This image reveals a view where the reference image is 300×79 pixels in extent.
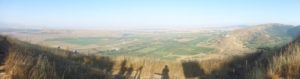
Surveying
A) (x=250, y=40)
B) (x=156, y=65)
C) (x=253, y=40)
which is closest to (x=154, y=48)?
(x=250, y=40)

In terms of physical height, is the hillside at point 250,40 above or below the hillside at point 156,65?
below

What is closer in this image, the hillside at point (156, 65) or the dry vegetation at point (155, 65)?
the hillside at point (156, 65)

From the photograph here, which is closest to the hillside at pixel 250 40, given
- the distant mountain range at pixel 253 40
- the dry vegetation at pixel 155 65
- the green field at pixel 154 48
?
the distant mountain range at pixel 253 40

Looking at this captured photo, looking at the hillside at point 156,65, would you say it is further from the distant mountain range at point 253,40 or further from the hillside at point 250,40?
the distant mountain range at point 253,40

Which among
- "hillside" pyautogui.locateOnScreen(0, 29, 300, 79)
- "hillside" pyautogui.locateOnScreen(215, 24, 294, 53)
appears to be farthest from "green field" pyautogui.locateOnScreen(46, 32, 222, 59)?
"hillside" pyautogui.locateOnScreen(0, 29, 300, 79)

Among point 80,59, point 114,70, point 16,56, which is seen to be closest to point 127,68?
point 114,70

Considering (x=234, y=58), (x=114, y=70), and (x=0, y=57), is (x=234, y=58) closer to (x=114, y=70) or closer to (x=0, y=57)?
(x=114, y=70)

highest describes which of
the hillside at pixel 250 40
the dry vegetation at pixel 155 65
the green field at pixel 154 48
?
the dry vegetation at pixel 155 65

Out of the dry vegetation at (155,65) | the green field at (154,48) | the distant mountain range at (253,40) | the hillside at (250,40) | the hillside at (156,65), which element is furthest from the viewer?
the green field at (154,48)

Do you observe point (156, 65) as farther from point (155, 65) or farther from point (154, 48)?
point (154, 48)

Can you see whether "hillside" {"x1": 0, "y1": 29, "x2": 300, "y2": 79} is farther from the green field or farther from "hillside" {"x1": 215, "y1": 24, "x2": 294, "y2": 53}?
"hillside" {"x1": 215, "y1": 24, "x2": 294, "y2": 53}

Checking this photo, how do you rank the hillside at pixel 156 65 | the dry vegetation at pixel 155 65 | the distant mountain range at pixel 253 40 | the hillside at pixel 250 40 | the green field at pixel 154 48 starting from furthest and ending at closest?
the green field at pixel 154 48 → the distant mountain range at pixel 253 40 → the hillside at pixel 250 40 → the dry vegetation at pixel 155 65 → the hillside at pixel 156 65
